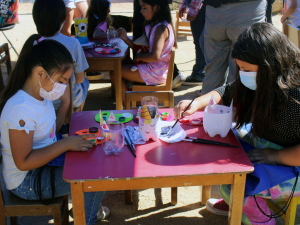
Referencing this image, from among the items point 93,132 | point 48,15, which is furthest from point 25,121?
point 48,15

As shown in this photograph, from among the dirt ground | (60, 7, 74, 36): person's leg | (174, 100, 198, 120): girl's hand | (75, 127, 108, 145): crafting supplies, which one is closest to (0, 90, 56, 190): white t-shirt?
(75, 127, 108, 145): crafting supplies

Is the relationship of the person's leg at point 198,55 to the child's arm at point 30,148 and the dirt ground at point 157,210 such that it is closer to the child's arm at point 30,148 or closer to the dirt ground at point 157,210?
the dirt ground at point 157,210

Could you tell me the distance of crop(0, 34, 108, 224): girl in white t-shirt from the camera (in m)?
1.45

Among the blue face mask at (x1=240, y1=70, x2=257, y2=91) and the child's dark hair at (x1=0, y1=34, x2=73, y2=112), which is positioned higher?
the child's dark hair at (x1=0, y1=34, x2=73, y2=112)

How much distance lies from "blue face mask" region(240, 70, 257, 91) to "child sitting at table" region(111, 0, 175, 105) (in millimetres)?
1579

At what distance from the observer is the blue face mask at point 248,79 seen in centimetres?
159

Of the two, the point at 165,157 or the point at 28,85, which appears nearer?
the point at 165,157

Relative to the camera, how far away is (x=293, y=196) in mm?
1590

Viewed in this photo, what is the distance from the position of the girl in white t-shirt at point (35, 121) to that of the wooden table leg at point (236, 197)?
702mm

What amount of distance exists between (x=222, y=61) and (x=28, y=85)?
7.22ft

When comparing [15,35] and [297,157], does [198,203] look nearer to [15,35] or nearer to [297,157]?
[297,157]

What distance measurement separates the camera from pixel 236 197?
4.54 ft

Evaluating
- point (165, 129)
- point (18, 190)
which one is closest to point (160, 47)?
point (165, 129)

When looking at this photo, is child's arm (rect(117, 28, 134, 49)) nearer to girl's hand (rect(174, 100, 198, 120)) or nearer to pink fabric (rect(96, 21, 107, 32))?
pink fabric (rect(96, 21, 107, 32))
